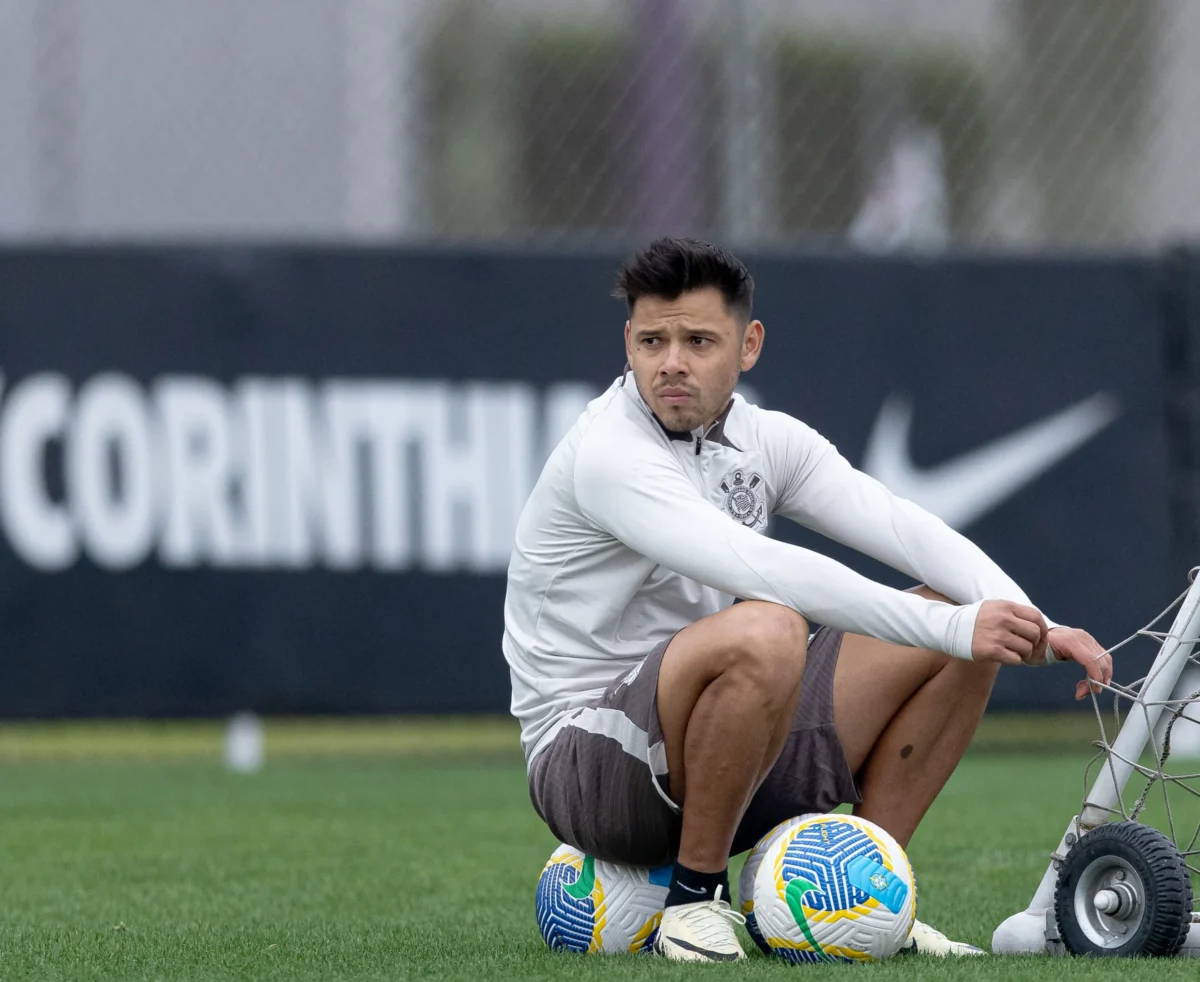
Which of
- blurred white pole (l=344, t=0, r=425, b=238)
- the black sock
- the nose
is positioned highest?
blurred white pole (l=344, t=0, r=425, b=238)

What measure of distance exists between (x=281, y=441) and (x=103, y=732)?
7.28 feet

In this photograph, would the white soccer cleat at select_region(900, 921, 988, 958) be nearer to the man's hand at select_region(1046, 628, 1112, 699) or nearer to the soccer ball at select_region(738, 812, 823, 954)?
the soccer ball at select_region(738, 812, 823, 954)

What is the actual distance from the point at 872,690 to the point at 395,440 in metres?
4.13

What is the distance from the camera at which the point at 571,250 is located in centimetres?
793

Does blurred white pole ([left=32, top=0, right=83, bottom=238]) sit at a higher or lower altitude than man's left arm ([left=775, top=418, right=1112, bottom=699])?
higher

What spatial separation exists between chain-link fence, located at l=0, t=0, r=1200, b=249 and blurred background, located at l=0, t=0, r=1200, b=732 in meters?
0.02

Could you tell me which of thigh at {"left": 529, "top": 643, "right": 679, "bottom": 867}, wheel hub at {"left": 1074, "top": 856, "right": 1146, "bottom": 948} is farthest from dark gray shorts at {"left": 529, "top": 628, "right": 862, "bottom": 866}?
wheel hub at {"left": 1074, "top": 856, "right": 1146, "bottom": 948}

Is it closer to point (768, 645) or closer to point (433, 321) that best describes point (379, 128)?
point (433, 321)

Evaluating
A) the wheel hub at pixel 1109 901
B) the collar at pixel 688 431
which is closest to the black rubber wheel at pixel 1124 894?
the wheel hub at pixel 1109 901

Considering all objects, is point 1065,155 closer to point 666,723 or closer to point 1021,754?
point 1021,754

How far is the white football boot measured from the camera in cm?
349

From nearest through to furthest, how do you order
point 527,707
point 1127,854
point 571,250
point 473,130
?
A: 1. point 1127,854
2. point 527,707
3. point 571,250
4. point 473,130

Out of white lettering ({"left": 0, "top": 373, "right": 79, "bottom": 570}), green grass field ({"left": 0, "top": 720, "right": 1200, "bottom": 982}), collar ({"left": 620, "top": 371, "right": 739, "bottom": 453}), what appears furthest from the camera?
white lettering ({"left": 0, "top": 373, "right": 79, "bottom": 570})

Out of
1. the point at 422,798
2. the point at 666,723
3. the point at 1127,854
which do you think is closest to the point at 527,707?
the point at 666,723
